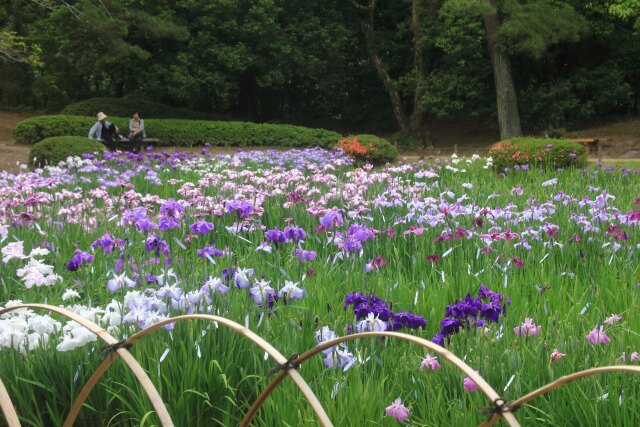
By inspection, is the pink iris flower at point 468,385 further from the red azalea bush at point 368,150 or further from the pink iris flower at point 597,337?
the red azalea bush at point 368,150

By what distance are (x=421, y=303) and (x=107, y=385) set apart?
5.08 ft

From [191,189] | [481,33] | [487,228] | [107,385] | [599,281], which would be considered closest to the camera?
[107,385]

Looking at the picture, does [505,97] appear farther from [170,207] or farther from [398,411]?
[398,411]

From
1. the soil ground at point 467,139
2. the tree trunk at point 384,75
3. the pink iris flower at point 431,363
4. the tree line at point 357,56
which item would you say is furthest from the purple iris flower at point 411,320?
the tree trunk at point 384,75

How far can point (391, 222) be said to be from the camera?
540cm

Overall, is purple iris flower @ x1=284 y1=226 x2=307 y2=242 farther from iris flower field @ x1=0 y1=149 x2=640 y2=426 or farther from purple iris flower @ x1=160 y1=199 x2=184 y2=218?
purple iris flower @ x1=160 y1=199 x2=184 y2=218

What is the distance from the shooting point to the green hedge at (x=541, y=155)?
11.4m

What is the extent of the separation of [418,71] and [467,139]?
11.0 ft

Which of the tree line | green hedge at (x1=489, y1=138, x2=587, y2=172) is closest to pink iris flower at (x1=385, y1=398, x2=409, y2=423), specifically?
green hedge at (x1=489, y1=138, x2=587, y2=172)

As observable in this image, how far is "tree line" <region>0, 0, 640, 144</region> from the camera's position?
71.0 feet

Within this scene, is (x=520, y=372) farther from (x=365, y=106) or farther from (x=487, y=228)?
(x=365, y=106)

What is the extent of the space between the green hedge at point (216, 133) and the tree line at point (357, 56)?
244 cm

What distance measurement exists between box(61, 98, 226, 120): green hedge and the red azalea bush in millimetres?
13630

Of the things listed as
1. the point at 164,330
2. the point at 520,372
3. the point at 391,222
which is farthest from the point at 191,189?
the point at 520,372
